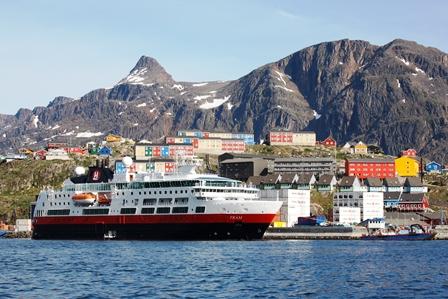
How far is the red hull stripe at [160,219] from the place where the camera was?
102 metres

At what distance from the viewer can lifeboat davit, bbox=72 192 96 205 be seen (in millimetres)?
116312

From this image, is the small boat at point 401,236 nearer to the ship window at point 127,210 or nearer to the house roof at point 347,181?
the ship window at point 127,210

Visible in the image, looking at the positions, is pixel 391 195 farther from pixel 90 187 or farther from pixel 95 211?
pixel 95 211

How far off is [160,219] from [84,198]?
1505 centimetres

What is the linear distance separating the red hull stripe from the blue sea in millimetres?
11923

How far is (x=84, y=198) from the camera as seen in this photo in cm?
11650

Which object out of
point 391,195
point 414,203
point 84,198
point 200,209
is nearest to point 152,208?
point 200,209

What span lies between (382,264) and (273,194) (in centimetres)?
8772

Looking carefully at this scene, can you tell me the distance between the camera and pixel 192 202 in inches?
4107

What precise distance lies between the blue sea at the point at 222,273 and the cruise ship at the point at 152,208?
41.4 feet

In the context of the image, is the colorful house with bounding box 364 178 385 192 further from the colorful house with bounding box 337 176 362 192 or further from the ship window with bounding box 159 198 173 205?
the ship window with bounding box 159 198 173 205

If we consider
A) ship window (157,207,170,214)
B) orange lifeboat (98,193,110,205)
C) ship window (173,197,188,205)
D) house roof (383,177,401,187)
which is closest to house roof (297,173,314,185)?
house roof (383,177,401,187)

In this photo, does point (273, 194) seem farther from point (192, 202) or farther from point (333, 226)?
point (192, 202)

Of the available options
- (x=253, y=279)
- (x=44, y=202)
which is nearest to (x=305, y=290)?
(x=253, y=279)
